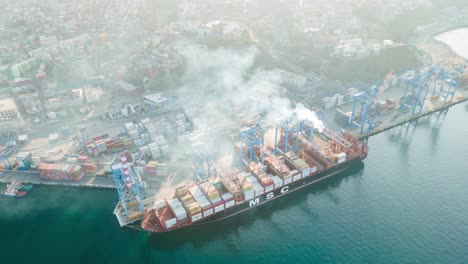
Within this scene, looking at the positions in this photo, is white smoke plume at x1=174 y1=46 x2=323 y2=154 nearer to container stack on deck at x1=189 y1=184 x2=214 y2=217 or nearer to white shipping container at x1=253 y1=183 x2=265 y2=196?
white shipping container at x1=253 y1=183 x2=265 y2=196

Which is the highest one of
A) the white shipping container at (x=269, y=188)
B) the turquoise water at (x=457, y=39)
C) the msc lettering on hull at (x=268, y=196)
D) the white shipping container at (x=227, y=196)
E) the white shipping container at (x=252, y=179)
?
the turquoise water at (x=457, y=39)

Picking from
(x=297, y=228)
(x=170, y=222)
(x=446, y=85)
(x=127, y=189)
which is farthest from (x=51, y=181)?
(x=446, y=85)

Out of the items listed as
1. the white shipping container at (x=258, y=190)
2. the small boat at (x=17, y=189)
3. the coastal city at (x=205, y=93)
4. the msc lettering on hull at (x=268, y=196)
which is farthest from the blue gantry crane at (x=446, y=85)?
the small boat at (x=17, y=189)

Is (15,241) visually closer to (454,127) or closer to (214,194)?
(214,194)

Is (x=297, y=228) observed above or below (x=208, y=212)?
below

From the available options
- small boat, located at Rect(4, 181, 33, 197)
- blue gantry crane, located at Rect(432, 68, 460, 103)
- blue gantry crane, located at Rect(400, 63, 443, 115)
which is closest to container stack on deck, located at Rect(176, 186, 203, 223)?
small boat, located at Rect(4, 181, 33, 197)

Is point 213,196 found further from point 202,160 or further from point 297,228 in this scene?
point 297,228

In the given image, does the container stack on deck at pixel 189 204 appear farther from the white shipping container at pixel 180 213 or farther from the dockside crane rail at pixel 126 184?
the dockside crane rail at pixel 126 184
